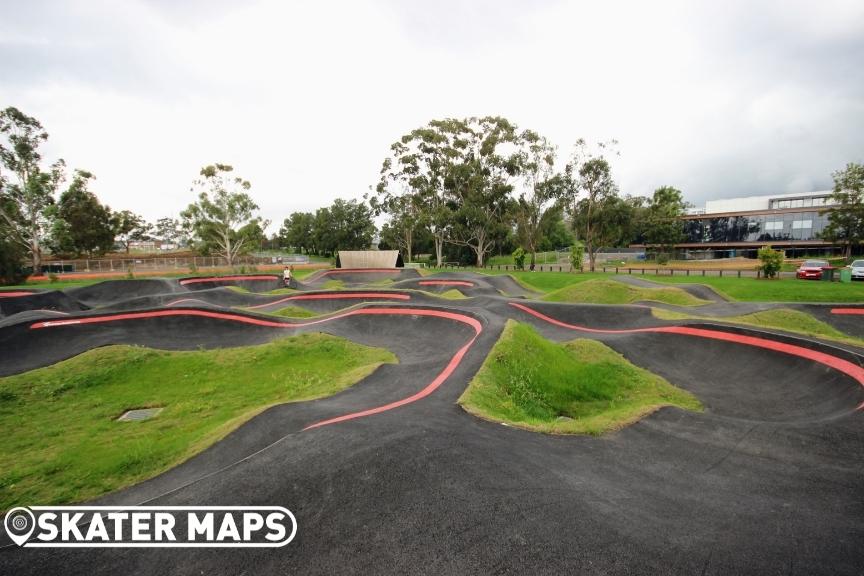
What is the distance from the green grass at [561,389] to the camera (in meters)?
8.14

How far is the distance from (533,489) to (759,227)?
8007cm

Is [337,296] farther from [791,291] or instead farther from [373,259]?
[791,291]

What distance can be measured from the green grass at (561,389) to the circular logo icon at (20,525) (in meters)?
6.71

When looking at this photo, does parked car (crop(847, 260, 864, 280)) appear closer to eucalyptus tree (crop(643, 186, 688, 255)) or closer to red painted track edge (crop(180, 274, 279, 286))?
eucalyptus tree (crop(643, 186, 688, 255))

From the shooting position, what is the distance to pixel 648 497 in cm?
501

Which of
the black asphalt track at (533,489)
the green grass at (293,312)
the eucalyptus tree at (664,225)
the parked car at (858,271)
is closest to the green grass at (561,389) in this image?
the black asphalt track at (533,489)

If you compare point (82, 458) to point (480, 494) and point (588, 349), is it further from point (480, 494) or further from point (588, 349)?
point (588, 349)

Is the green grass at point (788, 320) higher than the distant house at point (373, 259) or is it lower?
lower

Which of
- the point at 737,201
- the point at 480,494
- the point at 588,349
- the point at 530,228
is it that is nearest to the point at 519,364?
the point at 588,349

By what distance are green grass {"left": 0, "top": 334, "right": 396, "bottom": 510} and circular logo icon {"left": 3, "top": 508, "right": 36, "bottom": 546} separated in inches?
69.8

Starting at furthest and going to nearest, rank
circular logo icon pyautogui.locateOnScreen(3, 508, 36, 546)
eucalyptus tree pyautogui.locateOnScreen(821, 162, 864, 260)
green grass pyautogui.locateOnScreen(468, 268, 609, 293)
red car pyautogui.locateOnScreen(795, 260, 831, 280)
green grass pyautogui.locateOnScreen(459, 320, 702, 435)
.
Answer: eucalyptus tree pyautogui.locateOnScreen(821, 162, 864, 260) < green grass pyautogui.locateOnScreen(468, 268, 609, 293) < red car pyautogui.locateOnScreen(795, 260, 831, 280) < green grass pyautogui.locateOnScreen(459, 320, 702, 435) < circular logo icon pyautogui.locateOnScreen(3, 508, 36, 546)

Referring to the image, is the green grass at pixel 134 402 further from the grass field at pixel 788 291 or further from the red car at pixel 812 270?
the red car at pixel 812 270

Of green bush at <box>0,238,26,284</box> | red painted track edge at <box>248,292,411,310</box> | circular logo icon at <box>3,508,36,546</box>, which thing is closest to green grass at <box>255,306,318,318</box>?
red painted track edge at <box>248,292,411,310</box>

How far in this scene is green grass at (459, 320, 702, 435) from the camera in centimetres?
814
